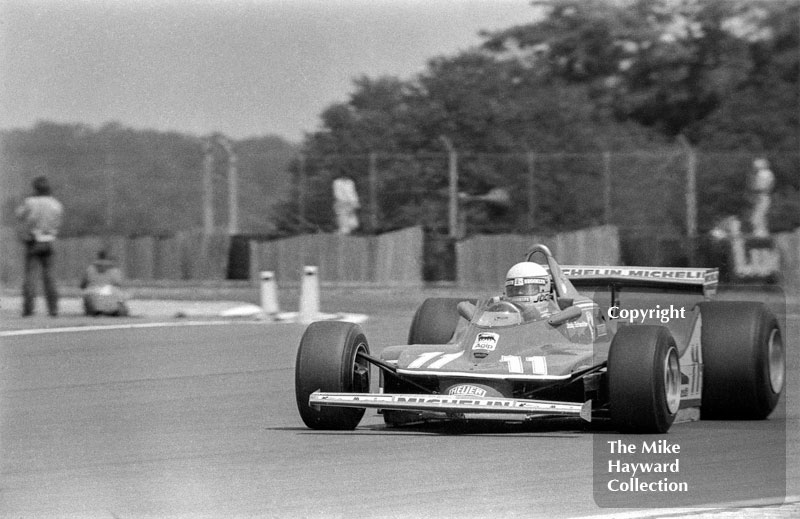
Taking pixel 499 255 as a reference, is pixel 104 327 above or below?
below

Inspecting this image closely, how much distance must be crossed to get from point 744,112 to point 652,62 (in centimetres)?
240

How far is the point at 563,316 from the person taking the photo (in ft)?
30.8

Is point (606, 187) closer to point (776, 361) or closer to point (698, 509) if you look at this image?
point (776, 361)

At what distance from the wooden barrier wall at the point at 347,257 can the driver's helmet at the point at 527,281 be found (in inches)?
524

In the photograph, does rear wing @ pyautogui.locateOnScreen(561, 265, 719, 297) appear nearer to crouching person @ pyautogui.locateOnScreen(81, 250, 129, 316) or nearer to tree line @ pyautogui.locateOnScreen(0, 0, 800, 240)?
crouching person @ pyautogui.locateOnScreen(81, 250, 129, 316)

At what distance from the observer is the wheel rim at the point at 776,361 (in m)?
9.77

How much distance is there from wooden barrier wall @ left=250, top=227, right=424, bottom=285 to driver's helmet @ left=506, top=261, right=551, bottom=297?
13.3 m

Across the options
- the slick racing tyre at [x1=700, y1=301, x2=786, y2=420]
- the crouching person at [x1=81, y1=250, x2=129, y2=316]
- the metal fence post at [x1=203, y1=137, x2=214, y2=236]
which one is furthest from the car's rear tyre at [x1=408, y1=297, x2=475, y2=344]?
the metal fence post at [x1=203, y1=137, x2=214, y2=236]

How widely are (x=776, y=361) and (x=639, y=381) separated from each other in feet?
6.49

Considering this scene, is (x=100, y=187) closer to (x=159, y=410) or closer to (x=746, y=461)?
(x=159, y=410)

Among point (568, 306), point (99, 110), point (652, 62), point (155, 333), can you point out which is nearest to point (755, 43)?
point (652, 62)

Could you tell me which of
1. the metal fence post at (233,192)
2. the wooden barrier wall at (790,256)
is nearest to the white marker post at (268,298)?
the wooden barrier wall at (790,256)

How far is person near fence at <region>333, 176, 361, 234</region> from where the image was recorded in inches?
1003

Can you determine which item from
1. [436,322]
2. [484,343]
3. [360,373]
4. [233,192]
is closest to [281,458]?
[360,373]
